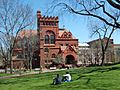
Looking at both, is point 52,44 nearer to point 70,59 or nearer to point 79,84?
point 70,59

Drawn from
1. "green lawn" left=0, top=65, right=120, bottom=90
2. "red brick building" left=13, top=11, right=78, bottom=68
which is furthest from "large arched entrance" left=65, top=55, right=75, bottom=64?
"green lawn" left=0, top=65, right=120, bottom=90

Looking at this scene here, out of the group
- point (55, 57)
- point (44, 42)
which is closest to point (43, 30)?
point (44, 42)

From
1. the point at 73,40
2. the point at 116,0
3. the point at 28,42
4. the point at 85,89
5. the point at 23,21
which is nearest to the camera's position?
the point at 85,89

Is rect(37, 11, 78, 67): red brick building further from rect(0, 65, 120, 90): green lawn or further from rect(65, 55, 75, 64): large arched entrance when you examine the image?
rect(0, 65, 120, 90): green lawn

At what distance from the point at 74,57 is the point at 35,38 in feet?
54.1

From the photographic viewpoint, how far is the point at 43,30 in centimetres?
9175

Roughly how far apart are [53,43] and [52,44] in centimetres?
52

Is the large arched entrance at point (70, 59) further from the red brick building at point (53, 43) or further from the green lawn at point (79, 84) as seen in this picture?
the green lawn at point (79, 84)

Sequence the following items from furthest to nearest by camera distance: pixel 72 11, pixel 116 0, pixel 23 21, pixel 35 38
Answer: pixel 35 38 < pixel 23 21 < pixel 72 11 < pixel 116 0

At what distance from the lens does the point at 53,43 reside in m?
92.3

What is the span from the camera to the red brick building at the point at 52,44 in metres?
89.3

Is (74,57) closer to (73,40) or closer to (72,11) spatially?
(73,40)

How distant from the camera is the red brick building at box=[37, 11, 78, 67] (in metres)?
89.5

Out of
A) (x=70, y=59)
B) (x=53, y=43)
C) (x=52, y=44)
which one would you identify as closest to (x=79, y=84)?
(x=70, y=59)
